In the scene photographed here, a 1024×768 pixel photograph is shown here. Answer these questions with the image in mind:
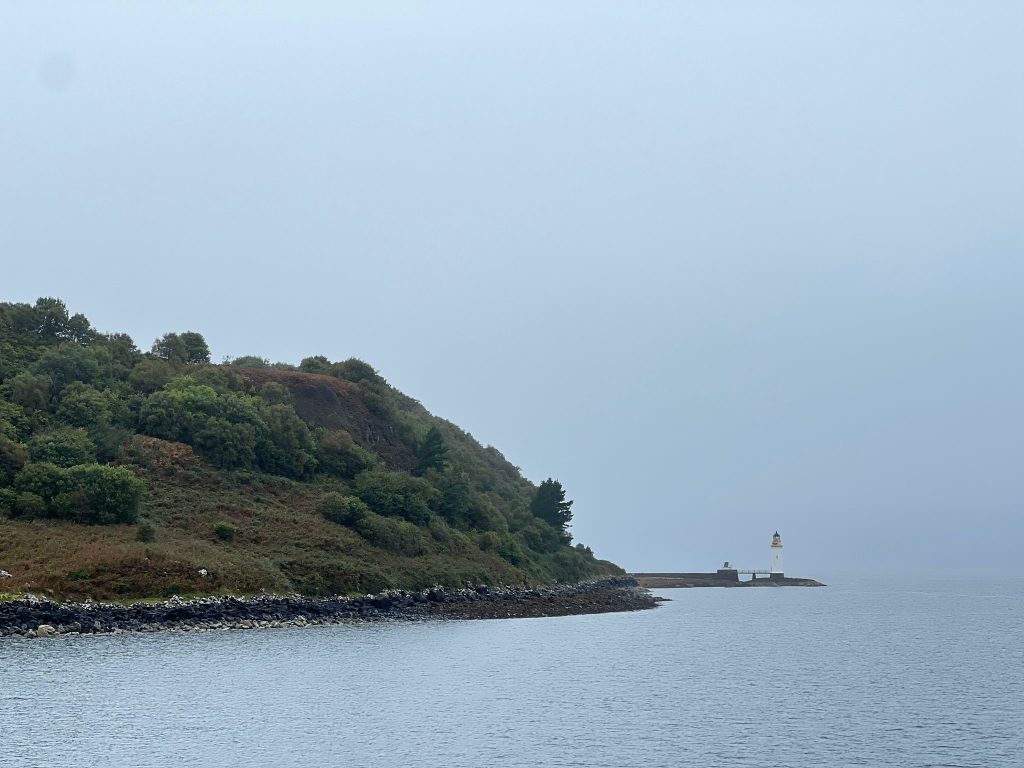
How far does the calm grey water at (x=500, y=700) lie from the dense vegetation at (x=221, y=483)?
1180cm

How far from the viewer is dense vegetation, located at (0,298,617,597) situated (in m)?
74.9

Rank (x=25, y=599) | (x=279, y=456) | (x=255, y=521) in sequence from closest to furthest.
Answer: (x=25, y=599)
(x=255, y=521)
(x=279, y=456)

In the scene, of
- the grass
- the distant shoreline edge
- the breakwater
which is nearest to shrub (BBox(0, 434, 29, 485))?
the grass

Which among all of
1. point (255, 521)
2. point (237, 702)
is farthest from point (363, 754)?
point (255, 521)

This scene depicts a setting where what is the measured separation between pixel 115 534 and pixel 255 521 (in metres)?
15.2

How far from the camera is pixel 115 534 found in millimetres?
76000

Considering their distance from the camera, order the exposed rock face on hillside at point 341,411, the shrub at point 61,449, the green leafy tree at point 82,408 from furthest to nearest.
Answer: the exposed rock face on hillside at point 341,411 → the green leafy tree at point 82,408 → the shrub at point 61,449

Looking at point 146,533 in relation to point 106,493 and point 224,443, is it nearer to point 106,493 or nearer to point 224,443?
point 106,493

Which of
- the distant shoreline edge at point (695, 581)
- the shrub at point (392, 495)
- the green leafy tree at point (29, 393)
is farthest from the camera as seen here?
the distant shoreline edge at point (695, 581)

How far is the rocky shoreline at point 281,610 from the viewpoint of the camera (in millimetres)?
60500

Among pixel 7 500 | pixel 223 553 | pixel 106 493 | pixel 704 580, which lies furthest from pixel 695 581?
pixel 7 500

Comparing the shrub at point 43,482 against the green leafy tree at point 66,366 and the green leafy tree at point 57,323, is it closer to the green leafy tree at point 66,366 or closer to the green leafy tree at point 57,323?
the green leafy tree at point 66,366

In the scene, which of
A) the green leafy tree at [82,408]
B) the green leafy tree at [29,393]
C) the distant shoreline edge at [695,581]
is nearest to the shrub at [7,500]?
the green leafy tree at [82,408]

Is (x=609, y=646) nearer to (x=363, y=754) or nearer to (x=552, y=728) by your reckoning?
(x=552, y=728)
